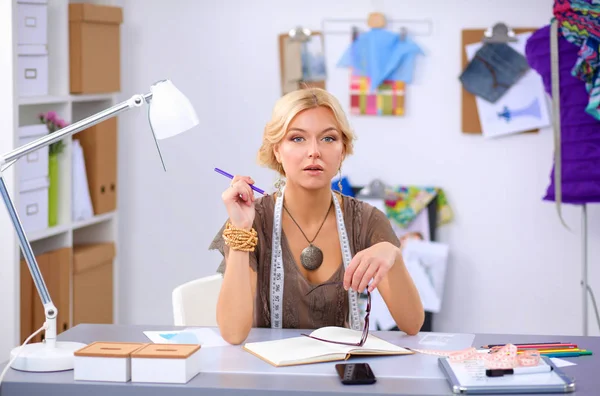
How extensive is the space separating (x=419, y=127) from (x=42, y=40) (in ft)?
5.33

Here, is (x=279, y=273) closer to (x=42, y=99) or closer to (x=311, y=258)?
(x=311, y=258)

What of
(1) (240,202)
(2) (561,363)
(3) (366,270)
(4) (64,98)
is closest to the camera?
(2) (561,363)

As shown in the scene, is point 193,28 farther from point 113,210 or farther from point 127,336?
point 127,336

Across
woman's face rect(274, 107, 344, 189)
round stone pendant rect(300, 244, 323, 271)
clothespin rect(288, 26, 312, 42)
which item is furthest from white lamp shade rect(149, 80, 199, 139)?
clothespin rect(288, 26, 312, 42)

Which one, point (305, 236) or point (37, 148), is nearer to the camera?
point (37, 148)

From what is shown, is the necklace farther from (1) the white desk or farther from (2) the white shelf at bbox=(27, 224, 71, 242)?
(2) the white shelf at bbox=(27, 224, 71, 242)

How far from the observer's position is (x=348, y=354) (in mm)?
1912

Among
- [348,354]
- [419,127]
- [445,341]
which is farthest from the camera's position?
[419,127]

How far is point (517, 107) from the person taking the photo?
12.8 feet

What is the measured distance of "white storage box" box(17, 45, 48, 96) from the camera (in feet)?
11.1

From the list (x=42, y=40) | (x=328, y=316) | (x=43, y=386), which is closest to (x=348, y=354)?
(x=328, y=316)

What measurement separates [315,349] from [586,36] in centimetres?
194

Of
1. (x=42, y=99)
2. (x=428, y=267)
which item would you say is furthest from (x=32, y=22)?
(x=428, y=267)

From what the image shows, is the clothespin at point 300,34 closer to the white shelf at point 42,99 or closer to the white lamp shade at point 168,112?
the white shelf at point 42,99
